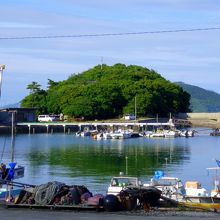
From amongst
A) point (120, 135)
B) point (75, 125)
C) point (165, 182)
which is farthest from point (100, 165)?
point (75, 125)

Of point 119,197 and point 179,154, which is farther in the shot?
point 179,154

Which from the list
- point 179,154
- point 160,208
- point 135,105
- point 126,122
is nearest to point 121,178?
point 160,208

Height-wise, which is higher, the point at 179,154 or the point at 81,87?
the point at 81,87

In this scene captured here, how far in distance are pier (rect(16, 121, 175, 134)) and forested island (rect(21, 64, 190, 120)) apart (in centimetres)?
814

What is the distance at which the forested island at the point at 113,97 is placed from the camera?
16812 centimetres

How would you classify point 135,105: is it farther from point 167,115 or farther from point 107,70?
point 107,70

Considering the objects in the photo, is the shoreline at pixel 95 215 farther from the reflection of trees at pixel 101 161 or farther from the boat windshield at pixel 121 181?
the reflection of trees at pixel 101 161

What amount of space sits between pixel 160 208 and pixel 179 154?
5764cm

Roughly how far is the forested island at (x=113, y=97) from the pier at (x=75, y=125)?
8.14 meters

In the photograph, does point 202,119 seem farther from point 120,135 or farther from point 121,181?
point 121,181

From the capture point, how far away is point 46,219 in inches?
936

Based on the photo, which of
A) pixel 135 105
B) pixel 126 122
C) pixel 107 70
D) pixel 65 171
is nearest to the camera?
pixel 65 171

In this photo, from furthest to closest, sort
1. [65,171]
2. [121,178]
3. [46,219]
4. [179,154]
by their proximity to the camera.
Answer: [179,154]
[65,171]
[121,178]
[46,219]

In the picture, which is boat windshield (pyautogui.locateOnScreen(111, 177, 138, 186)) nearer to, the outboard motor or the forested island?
the outboard motor
